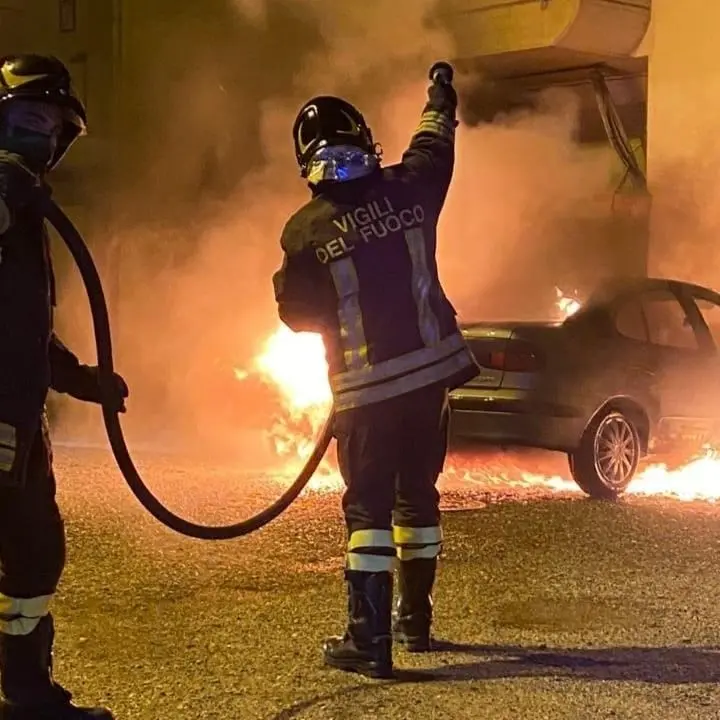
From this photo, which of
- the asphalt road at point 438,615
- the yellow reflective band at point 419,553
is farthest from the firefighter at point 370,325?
the asphalt road at point 438,615

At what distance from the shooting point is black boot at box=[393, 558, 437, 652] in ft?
16.2

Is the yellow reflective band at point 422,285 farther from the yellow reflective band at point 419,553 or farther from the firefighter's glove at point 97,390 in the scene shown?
the firefighter's glove at point 97,390

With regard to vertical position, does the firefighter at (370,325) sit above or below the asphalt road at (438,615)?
above

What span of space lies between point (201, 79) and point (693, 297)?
780 centimetres

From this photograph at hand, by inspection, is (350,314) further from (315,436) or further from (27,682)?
(315,436)

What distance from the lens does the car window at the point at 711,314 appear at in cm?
937

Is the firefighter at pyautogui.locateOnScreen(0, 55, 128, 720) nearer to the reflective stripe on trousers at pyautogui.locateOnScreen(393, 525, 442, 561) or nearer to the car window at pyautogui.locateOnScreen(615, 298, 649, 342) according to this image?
the reflective stripe on trousers at pyautogui.locateOnScreen(393, 525, 442, 561)

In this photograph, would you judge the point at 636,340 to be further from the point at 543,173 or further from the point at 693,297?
Result: the point at 543,173

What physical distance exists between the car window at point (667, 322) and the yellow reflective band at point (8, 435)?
596 centimetres

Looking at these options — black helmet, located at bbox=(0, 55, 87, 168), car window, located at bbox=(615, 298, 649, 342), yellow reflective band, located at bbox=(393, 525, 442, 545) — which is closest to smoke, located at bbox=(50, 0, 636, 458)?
car window, located at bbox=(615, 298, 649, 342)

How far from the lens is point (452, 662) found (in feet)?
15.8

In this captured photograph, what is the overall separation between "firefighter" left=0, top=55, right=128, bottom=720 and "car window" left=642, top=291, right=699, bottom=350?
5652 millimetres

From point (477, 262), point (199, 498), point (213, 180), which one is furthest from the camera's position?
point (213, 180)

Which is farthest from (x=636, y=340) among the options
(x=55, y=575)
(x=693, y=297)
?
(x=55, y=575)
